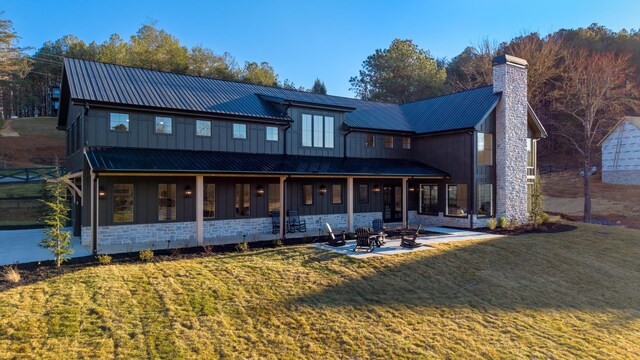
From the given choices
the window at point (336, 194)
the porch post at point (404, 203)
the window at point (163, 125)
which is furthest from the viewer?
the porch post at point (404, 203)

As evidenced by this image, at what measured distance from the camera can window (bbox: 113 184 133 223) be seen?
1272 centimetres

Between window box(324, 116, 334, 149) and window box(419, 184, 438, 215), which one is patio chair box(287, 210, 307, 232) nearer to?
window box(324, 116, 334, 149)

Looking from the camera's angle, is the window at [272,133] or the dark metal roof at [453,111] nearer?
the window at [272,133]

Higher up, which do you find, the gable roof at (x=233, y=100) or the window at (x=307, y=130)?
the gable roof at (x=233, y=100)

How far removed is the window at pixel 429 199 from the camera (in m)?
19.4

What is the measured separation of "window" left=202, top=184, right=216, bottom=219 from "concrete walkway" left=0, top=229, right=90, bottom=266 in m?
3.99

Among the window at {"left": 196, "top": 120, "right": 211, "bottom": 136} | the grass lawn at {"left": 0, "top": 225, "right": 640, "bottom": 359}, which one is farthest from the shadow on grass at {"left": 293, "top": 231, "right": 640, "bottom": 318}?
the window at {"left": 196, "top": 120, "right": 211, "bottom": 136}

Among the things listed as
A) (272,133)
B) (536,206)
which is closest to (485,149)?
(536,206)

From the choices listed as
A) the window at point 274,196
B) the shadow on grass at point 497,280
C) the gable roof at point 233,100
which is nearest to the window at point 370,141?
the gable roof at point 233,100

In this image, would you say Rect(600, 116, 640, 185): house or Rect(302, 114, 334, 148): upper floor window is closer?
Rect(302, 114, 334, 148): upper floor window

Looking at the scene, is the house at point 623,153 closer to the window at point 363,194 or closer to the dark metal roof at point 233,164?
the dark metal roof at point 233,164

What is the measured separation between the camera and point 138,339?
6.25 meters

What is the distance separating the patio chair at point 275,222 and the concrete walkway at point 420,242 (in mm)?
3135

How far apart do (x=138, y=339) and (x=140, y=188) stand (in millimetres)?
7861
